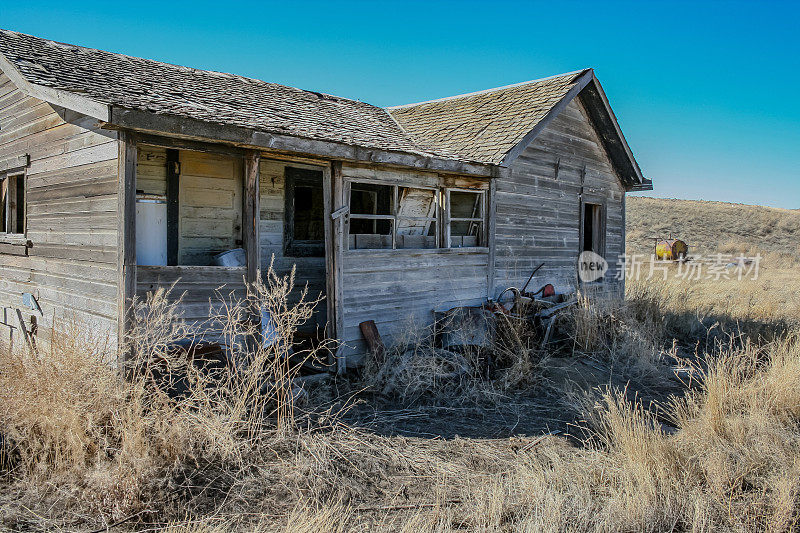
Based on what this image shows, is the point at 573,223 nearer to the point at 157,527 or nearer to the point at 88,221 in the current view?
the point at 88,221

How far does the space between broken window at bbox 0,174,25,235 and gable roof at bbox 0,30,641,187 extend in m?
1.81

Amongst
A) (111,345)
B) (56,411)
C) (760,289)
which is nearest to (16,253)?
(111,345)

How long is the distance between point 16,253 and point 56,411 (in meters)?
4.40

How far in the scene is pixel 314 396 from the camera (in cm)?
655

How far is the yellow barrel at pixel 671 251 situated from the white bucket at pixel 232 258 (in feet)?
76.9

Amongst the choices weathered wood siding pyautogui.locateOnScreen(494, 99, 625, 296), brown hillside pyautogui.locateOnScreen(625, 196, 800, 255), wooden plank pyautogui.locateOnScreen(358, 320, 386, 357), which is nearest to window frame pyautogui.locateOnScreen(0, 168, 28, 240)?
wooden plank pyautogui.locateOnScreen(358, 320, 386, 357)

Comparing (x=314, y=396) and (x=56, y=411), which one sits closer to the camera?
(x=56, y=411)

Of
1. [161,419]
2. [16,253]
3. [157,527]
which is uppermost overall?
[16,253]

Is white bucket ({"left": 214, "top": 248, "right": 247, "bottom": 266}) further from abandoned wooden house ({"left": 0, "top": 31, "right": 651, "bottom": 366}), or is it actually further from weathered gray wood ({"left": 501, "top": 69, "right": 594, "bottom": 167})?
weathered gray wood ({"left": 501, "top": 69, "right": 594, "bottom": 167})

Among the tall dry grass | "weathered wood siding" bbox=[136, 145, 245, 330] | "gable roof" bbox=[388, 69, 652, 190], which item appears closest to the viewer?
the tall dry grass

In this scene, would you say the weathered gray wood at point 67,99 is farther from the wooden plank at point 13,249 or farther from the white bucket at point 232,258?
the wooden plank at point 13,249

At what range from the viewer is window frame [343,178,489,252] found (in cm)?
766

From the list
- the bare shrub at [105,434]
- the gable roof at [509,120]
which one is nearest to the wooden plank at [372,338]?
the bare shrub at [105,434]

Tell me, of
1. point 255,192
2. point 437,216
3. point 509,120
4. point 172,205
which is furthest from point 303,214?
point 509,120
